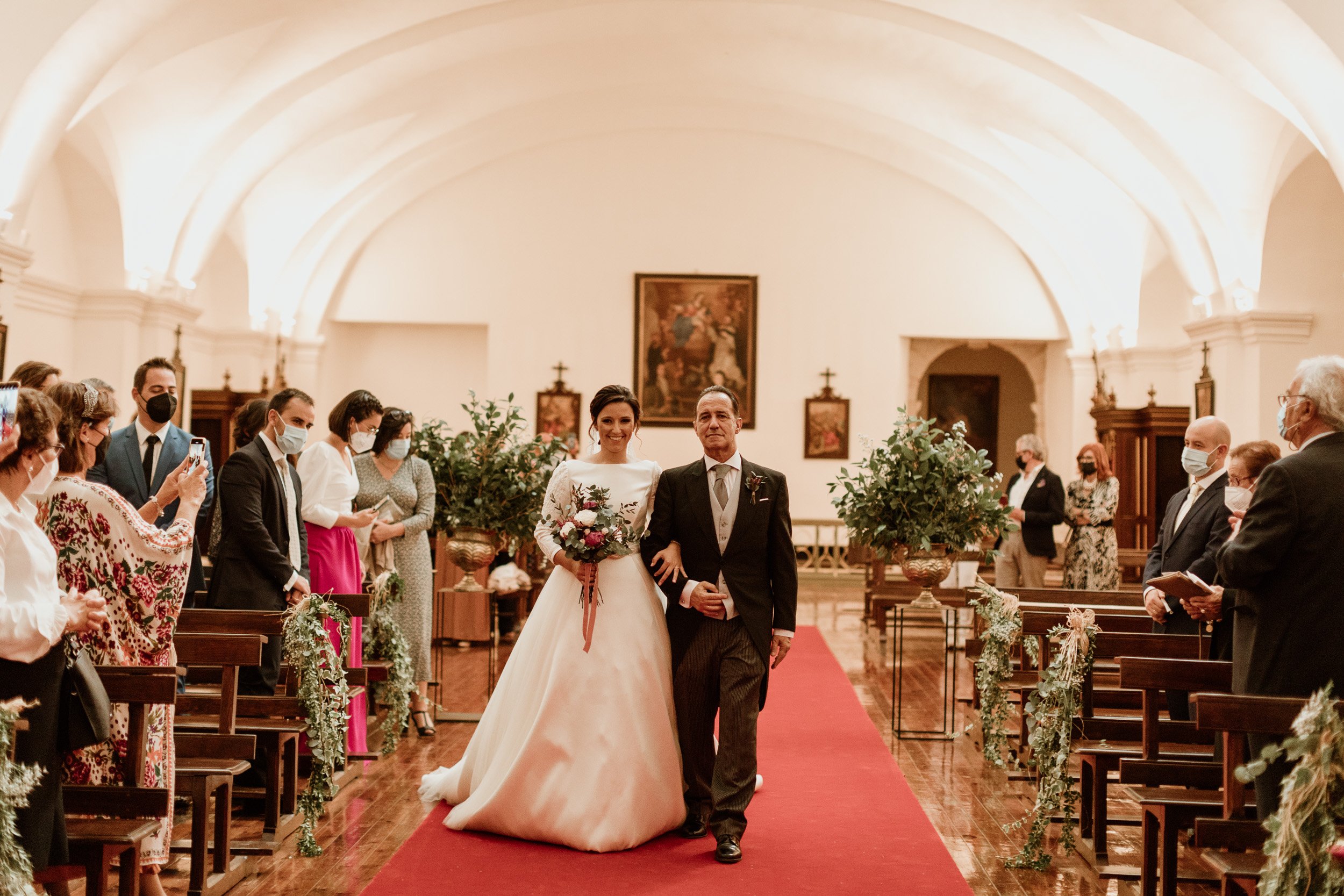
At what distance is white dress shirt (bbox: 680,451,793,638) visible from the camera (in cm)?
485

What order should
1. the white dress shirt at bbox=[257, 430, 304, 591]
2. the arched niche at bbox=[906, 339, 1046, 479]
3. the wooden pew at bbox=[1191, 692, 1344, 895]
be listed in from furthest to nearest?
the arched niche at bbox=[906, 339, 1046, 479], the white dress shirt at bbox=[257, 430, 304, 591], the wooden pew at bbox=[1191, 692, 1344, 895]

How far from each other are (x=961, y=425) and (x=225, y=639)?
15.0ft

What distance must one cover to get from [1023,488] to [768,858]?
18.5 ft

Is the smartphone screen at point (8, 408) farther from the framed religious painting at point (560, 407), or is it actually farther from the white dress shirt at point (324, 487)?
the framed religious painting at point (560, 407)

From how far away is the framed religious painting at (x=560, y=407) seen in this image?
1933 cm

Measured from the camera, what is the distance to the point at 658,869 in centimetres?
455

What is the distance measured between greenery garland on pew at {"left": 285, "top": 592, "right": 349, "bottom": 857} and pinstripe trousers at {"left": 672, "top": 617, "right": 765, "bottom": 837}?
136cm

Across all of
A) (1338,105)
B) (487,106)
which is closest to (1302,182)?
(1338,105)

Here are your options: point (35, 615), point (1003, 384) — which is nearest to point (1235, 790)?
point (35, 615)

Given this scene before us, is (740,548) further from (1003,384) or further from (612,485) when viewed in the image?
(1003,384)

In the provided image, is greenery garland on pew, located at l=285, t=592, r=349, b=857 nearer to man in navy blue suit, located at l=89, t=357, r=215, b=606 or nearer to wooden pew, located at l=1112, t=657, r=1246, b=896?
man in navy blue suit, located at l=89, t=357, r=215, b=606

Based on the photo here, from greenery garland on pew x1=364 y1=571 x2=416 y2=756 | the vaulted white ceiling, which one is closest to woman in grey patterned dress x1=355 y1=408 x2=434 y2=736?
greenery garland on pew x1=364 y1=571 x2=416 y2=756

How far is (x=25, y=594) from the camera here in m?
3.01

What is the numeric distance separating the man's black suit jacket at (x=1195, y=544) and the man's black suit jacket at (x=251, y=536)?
372 cm
